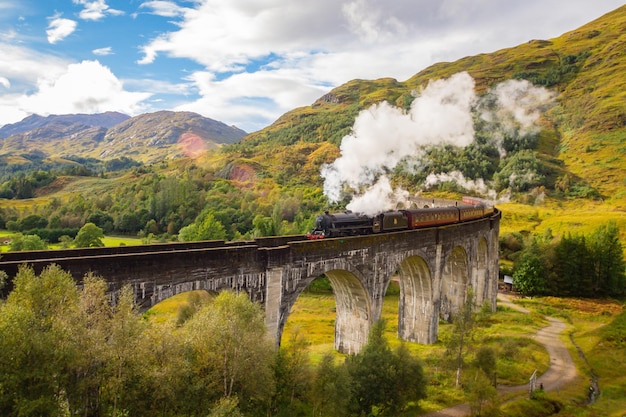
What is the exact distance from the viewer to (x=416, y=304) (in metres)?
38.8

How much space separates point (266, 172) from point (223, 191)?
1020 inches

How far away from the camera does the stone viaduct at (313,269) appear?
699 inches

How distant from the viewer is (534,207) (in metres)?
108

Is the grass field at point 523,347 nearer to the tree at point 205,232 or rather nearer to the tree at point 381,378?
the tree at point 381,378

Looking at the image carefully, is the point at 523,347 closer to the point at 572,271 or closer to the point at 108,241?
the point at 572,271

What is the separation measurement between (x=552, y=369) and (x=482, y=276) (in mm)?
18137

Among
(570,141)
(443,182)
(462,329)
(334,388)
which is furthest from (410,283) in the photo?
(570,141)

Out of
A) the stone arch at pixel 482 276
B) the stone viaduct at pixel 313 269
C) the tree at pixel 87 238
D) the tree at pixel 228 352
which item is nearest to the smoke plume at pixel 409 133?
the stone viaduct at pixel 313 269

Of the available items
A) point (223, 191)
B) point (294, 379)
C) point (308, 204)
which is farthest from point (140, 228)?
point (294, 379)

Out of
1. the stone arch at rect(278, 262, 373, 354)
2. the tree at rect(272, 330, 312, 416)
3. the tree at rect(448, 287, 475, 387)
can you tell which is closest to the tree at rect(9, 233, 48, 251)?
the stone arch at rect(278, 262, 373, 354)

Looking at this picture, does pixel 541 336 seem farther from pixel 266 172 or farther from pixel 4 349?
pixel 266 172

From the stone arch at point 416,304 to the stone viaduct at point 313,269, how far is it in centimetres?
10

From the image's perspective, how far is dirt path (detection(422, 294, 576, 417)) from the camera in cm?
2689

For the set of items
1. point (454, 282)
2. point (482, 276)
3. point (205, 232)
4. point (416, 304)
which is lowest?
point (416, 304)
